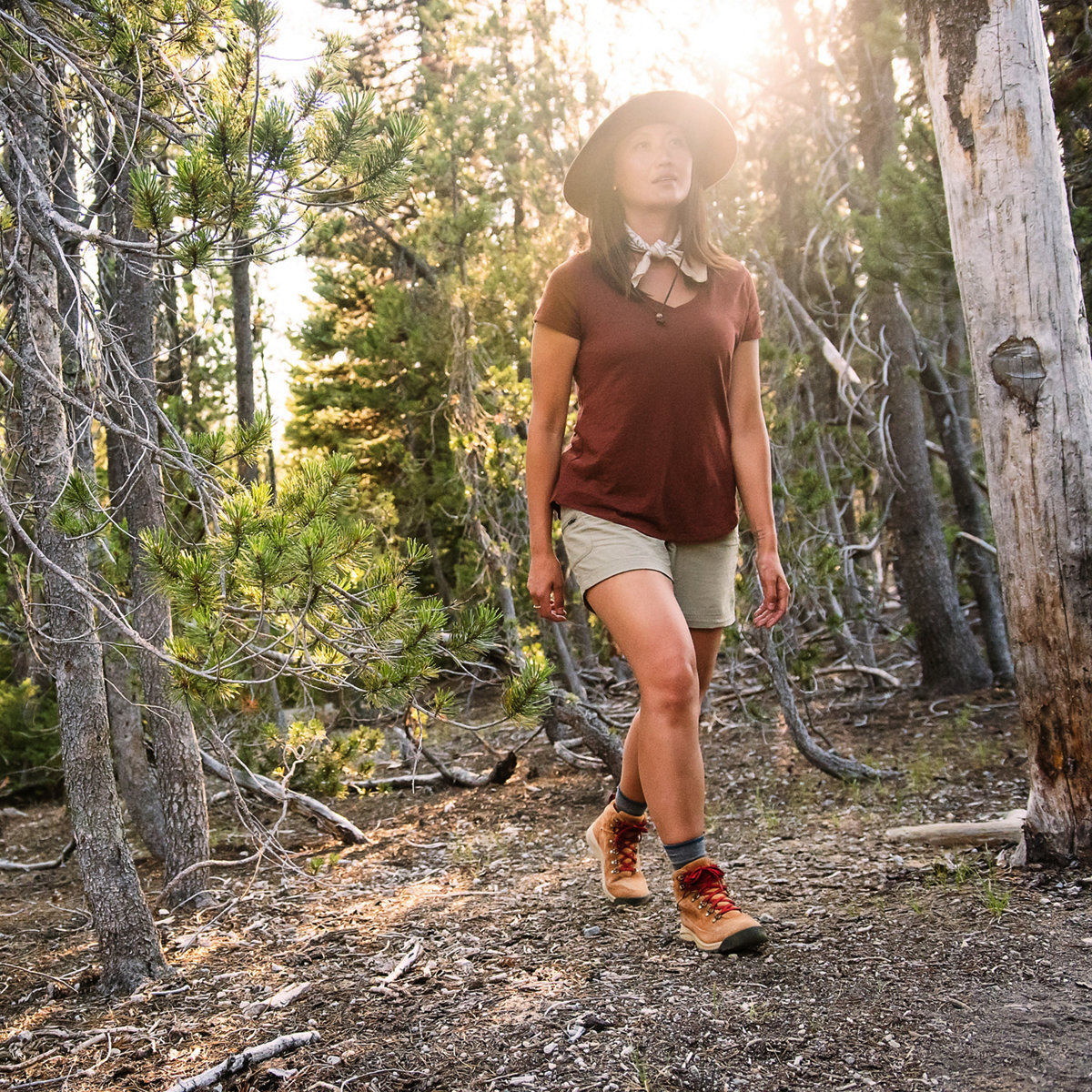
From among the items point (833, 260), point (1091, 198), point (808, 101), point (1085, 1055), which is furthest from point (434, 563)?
point (1085, 1055)

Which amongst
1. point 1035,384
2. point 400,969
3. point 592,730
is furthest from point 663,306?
point 592,730

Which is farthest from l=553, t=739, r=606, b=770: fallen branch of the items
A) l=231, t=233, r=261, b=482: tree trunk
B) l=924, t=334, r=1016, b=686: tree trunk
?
l=231, t=233, r=261, b=482: tree trunk

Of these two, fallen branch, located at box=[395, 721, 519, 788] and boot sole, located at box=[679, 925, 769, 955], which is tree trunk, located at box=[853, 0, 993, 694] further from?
boot sole, located at box=[679, 925, 769, 955]

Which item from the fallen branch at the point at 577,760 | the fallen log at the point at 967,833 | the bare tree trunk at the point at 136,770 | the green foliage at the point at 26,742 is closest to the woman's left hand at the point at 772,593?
the fallen log at the point at 967,833

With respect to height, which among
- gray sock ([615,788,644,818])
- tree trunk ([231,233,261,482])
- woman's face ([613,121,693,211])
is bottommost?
gray sock ([615,788,644,818])

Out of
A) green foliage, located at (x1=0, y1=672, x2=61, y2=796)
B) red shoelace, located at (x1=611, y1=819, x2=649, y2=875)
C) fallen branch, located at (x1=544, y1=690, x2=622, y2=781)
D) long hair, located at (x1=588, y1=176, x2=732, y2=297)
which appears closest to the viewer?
long hair, located at (x1=588, y1=176, x2=732, y2=297)

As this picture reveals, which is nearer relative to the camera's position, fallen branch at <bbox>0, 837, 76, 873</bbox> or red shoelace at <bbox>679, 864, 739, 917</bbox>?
red shoelace at <bbox>679, 864, 739, 917</bbox>

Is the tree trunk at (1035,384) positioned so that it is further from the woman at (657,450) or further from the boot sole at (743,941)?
the boot sole at (743,941)

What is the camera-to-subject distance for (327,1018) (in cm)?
256

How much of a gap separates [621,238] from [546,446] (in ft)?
2.12

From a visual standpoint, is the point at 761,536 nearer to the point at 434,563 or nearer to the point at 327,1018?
the point at 327,1018

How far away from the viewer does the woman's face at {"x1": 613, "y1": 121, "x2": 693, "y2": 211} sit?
9.18 feet

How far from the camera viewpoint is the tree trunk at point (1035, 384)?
2932 mm

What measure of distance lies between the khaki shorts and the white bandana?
73 cm
